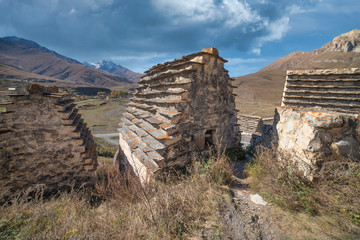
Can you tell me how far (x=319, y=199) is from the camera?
2682mm

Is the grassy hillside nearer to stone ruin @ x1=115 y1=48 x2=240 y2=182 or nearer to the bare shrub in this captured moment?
stone ruin @ x1=115 y1=48 x2=240 y2=182

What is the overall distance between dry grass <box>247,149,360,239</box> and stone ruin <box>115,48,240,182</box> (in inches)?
61.2

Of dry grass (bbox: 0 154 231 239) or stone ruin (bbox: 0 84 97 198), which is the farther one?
stone ruin (bbox: 0 84 97 198)

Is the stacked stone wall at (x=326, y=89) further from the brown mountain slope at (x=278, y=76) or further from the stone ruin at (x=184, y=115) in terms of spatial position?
the brown mountain slope at (x=278, y=76)

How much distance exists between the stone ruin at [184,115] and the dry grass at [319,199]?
1.55 m

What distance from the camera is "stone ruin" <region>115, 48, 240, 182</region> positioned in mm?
4492

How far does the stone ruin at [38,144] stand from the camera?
175 inches

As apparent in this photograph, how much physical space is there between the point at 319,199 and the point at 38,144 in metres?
6.98

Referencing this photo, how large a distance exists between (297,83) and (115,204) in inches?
378

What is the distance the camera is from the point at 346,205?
2.36 metres

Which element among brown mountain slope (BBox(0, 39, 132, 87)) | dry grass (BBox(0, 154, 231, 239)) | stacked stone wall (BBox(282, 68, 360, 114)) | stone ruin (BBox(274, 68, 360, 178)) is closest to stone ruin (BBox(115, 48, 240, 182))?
dry grass (BBox(0, 154, 231, 239))

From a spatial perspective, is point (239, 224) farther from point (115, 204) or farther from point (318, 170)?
point (115, 204)

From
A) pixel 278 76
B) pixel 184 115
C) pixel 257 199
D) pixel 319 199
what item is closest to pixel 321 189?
pixel 319 199

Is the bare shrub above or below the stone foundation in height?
below
